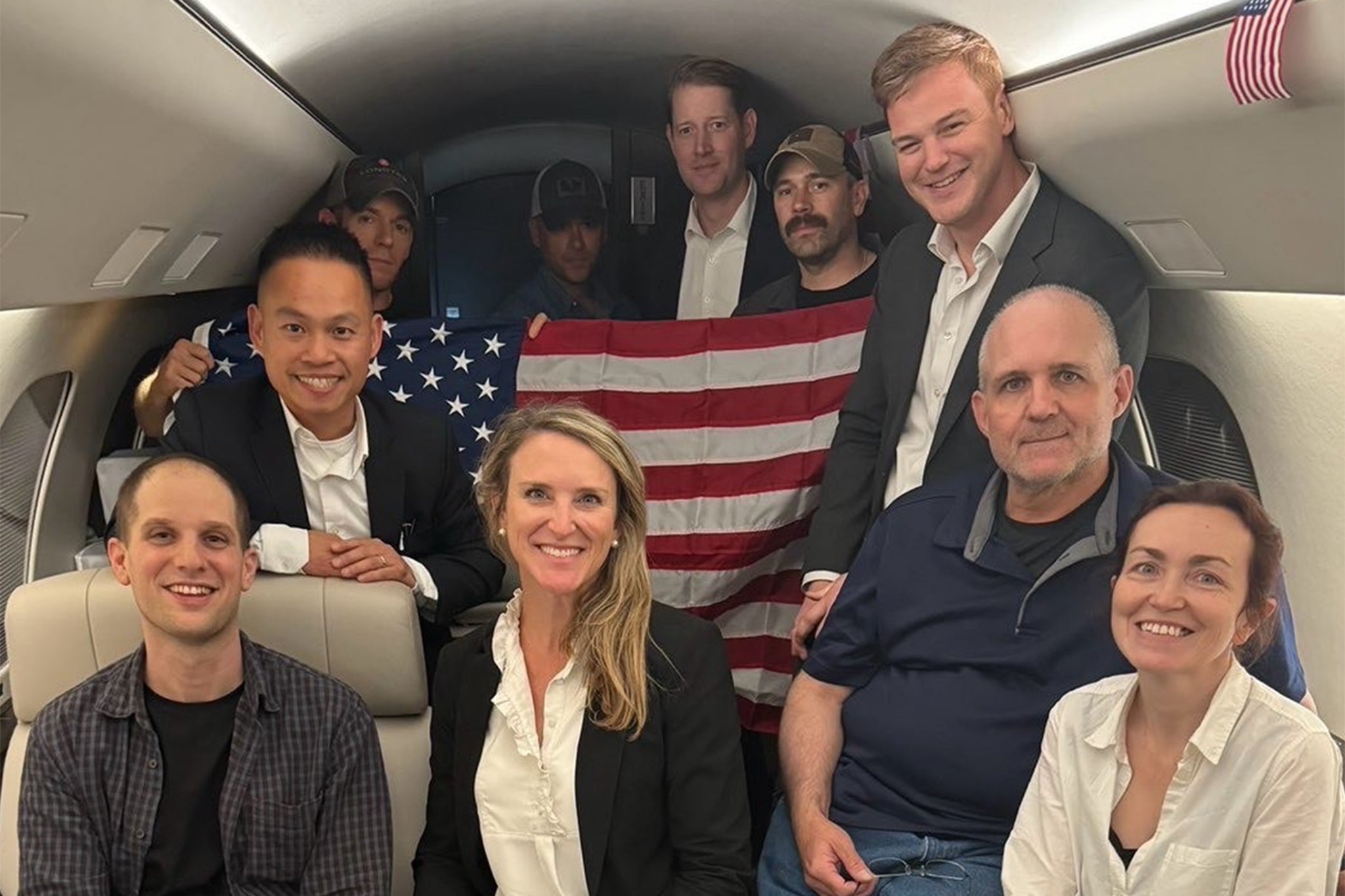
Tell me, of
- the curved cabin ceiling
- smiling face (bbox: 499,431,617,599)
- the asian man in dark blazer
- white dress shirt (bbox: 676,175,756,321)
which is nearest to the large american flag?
white dress shirt (bbox: 676,175,756,321)

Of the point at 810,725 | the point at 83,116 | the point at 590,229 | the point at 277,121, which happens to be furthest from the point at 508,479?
the point at 590,229

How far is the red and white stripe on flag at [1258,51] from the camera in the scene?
5.51ft

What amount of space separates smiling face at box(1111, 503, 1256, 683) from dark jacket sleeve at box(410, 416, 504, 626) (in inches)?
58.2

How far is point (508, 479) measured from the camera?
86.2 inches

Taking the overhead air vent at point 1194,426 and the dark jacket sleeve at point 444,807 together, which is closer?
the dark jacket sleeve at point 444,807

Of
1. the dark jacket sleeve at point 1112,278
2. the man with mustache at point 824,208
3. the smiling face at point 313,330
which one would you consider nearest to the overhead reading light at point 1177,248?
the dark jacket sleeve at point 1112,278

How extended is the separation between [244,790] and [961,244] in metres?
1.76

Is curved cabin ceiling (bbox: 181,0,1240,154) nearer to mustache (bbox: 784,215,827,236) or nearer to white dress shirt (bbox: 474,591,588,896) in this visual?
mustache (bbox: 784,215,827,236)

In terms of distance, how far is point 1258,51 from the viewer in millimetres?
1705

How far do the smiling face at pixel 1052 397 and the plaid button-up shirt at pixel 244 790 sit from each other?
1.32m

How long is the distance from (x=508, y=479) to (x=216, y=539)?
21.8 inches

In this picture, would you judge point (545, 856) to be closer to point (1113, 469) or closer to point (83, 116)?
point (1113, 469)

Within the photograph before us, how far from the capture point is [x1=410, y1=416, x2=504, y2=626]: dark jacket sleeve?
2.75 meters

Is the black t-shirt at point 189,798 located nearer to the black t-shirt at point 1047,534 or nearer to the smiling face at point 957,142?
the black t-shirt at point 1047,534
